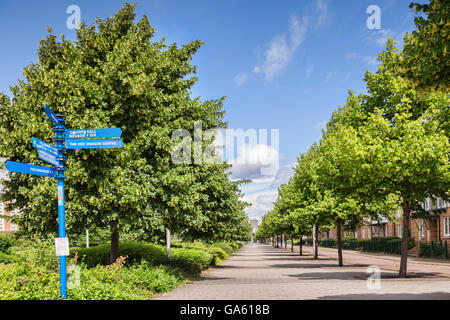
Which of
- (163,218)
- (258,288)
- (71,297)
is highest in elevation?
(163,218)

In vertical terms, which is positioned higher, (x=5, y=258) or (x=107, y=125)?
(x=107, y=125)

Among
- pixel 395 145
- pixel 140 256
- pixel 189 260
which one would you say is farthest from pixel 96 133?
pixel 189 260

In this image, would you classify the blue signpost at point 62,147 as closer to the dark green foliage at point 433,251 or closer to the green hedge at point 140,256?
the green hedge at point 140,256

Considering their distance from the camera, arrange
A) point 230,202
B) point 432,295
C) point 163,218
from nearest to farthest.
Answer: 1. point 432,295
2. point 163,218
3. point 230,202

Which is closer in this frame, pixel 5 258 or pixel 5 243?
pixel 5 258

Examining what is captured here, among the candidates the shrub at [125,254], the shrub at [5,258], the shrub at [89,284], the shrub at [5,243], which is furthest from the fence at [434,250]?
the shrub at [5,243]

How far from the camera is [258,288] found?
1397 cm

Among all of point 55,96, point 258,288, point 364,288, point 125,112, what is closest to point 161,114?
point 125,112

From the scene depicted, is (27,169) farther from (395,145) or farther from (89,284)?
(395,145)

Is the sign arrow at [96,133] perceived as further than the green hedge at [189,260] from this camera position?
No

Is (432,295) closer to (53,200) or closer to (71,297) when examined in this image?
(71,297)

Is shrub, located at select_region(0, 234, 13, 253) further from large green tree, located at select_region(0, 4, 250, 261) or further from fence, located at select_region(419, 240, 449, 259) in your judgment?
fence, located at select_region(419, 240, 449, 259)

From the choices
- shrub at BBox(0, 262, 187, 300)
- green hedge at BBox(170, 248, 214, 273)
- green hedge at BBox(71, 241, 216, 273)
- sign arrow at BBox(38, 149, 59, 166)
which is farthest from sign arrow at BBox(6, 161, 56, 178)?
green hedge at BBox(170, 248, 214, 273)
